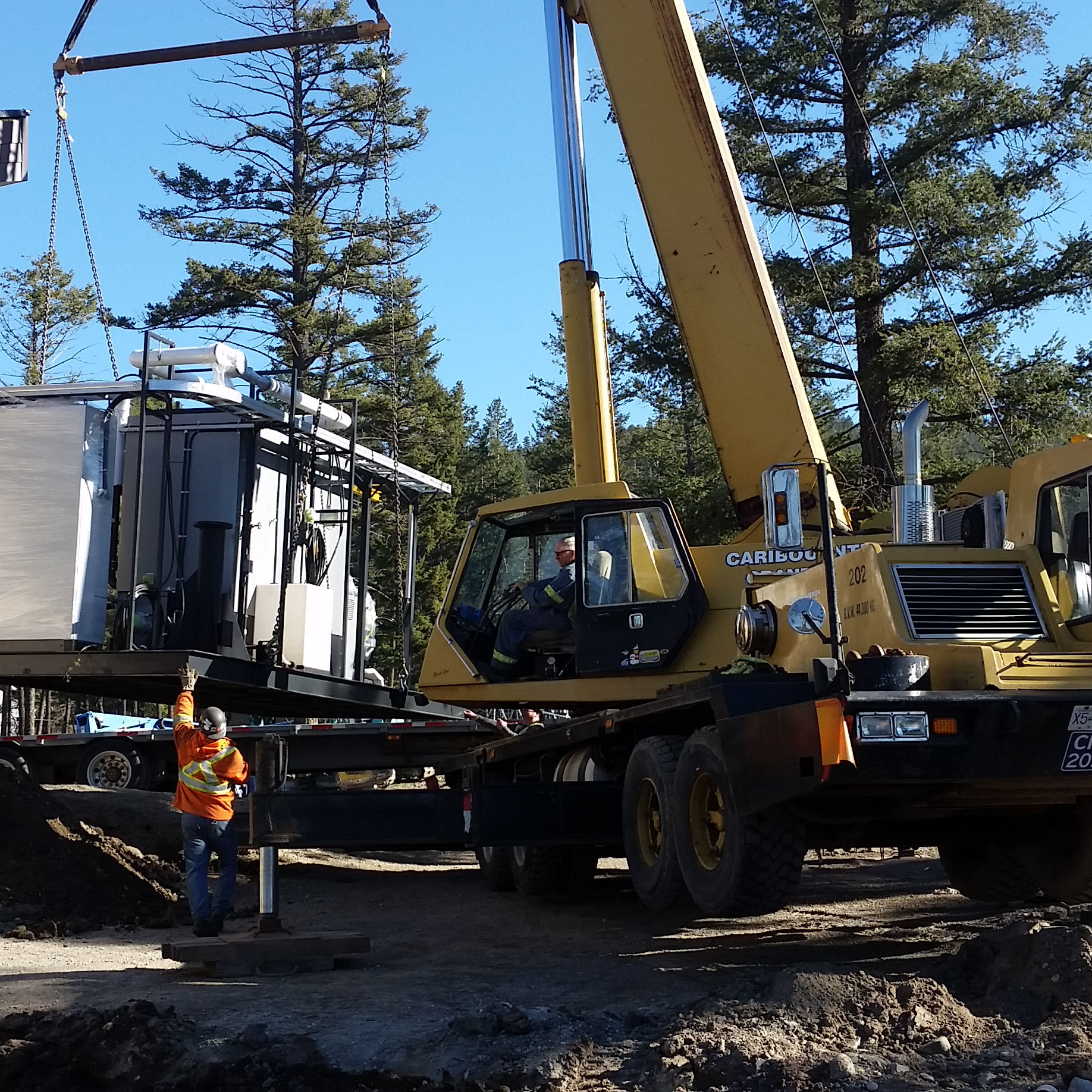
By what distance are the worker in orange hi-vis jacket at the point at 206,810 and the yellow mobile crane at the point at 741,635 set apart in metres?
1.65

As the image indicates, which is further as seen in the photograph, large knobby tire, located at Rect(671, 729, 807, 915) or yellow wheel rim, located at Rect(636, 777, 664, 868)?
yellow wheel rim, located at Rect(636, 777, 664, 868)

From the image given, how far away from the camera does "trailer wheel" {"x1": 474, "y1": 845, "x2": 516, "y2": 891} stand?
11992mm

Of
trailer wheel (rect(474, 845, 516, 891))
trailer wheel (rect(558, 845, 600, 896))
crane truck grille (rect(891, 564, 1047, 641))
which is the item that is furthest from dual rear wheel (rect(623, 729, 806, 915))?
trailer wheel (rect(474, 845, 516, 891))

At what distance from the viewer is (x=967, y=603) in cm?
745

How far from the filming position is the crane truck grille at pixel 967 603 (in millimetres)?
7320

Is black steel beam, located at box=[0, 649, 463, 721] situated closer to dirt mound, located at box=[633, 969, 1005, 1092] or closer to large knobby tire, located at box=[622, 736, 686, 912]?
large knobby tire, located at box=[622, 736, 686, 912]

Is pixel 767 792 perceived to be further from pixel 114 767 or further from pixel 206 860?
pixel 114 767

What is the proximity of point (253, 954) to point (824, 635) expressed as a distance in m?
3.68

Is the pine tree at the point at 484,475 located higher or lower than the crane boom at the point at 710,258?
higher

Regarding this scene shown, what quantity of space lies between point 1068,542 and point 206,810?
5612 mm

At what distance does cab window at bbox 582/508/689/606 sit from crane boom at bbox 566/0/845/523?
1.21m

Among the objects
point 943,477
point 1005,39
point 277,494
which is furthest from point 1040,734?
point 1005,39

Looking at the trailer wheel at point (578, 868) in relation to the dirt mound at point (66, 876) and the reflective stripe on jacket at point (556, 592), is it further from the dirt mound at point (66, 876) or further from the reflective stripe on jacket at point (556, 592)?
the dirt mound at point (66, 876)

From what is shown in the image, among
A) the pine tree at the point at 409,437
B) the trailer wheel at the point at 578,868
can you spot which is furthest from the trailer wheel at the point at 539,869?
the pine tree at the point at 409,437
